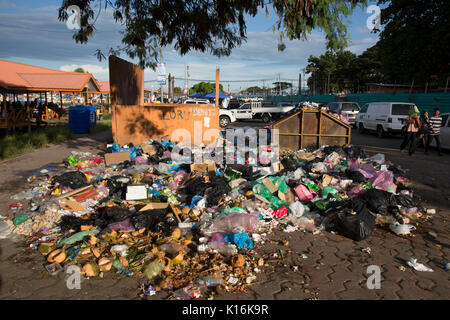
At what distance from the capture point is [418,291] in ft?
9.96

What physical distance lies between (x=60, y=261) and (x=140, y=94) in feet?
35.5

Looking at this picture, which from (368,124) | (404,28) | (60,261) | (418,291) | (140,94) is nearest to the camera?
(418,291)

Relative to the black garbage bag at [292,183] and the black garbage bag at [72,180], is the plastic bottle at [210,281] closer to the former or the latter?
the black garbage bag at [292,183]

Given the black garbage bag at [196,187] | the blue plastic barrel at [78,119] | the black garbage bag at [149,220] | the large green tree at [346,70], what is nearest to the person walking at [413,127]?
the black garbage bag at [196,187]

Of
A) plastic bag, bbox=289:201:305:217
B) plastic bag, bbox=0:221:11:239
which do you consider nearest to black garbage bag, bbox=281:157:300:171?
plastic bag, bbox=289:201:305:217

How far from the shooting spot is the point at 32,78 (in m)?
17.8

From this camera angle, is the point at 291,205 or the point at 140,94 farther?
the point at 140,94

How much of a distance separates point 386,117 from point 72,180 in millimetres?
13256

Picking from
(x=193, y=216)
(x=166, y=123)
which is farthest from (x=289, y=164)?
(x=166, y=123)

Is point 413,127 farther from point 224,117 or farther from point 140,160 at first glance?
point 224,117

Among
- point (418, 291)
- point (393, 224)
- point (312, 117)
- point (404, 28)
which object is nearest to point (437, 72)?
point (404, 28)
